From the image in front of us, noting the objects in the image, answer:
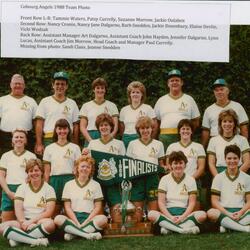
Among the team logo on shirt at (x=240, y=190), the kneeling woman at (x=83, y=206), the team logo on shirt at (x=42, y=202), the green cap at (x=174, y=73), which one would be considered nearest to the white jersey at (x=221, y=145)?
the team logo on shirt at (x=240, y=190)

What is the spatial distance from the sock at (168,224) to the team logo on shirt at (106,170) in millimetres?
284

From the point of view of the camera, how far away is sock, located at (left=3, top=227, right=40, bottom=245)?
2223 mm

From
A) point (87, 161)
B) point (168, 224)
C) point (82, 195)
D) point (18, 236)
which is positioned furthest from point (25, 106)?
A: point (168, 224)

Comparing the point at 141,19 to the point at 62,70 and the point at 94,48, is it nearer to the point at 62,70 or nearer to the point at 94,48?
the point at 94,48

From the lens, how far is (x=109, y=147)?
96.9 inches

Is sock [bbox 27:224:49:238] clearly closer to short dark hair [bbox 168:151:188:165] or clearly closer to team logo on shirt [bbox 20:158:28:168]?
→ team logo on shirt [bbox 20:158:28:168]

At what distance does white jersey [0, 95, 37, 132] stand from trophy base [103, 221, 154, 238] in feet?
1.96

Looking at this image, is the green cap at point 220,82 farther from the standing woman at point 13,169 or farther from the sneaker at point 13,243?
the sneaker at point 13,243

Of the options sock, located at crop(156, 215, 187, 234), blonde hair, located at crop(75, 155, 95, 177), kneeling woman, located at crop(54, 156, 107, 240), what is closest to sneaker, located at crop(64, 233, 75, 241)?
kneeling woman, located at crop(54, 156, 107, 240)

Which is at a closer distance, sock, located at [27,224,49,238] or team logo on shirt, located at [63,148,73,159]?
sock, located at [27,224,49,238]

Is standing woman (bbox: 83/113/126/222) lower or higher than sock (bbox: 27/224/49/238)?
higher

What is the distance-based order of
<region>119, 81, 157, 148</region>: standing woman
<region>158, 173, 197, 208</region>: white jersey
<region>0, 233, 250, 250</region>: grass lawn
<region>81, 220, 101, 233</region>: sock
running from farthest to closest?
<region>119, 81, 157, 148</region>: standing woman, <region>158, 173, 197, 208</region>: white jersey, <region>81, 220, 101, 233</region>: sock, <region>0, 233, 250, 250</region>: grass lawn

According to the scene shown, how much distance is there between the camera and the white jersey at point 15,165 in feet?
8.02

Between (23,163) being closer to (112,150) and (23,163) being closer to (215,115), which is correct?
(112,150)
